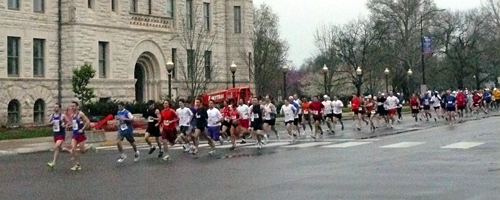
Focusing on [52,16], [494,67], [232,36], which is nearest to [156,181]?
[52,16]

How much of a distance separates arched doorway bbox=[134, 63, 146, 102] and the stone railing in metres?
2.72

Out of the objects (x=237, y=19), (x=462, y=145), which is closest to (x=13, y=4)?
(x=237, y=19)

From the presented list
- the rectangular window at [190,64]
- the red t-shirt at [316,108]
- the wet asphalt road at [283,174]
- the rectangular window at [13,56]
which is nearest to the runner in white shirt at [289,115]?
the red t-shirt at [316,108]

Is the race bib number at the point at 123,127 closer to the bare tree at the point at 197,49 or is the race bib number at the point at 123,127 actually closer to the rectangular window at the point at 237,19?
the bare tree at the point at 197,49

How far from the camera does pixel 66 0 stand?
45531mm

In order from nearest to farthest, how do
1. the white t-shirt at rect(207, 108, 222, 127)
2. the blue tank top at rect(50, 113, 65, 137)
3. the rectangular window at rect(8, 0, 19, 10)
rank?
the blue tank top at rect(50, 113, 65, 137) → the white t-shirt at rect(207, 108, 222, 127) → the rectangular window at rect(8, 0, 19, 10)

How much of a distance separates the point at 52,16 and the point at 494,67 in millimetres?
62230

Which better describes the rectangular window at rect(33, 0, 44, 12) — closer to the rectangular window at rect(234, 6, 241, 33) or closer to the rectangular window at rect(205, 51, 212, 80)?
the rectangular window at rect(205, 51, 212, 80)

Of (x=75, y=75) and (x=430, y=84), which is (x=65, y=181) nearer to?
(x=75, y=75)

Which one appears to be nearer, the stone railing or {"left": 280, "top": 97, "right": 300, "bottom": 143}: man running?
{"left": 280, "top": 97, "right": 300, "bottom": 143}: man running

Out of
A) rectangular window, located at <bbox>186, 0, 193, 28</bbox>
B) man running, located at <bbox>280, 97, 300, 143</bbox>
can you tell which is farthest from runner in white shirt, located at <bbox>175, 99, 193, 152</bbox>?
rectangular window, located at <bbox>186, 0, 193, 28</bbox>

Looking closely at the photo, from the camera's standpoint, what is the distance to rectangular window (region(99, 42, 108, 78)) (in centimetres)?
4728

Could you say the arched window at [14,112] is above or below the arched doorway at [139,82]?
below

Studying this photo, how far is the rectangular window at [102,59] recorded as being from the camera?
47281 mm
